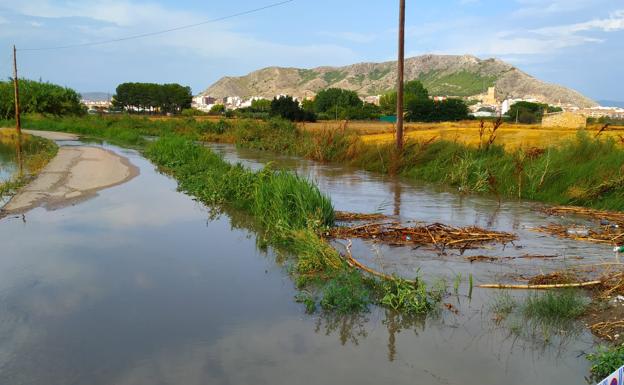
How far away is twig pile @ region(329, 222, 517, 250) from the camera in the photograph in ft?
28.5

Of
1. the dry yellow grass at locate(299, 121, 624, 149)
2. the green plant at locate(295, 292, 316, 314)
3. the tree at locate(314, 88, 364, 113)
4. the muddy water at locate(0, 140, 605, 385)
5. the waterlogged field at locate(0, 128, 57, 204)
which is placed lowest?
the muddy water at locate(0, 140, 605, 385)

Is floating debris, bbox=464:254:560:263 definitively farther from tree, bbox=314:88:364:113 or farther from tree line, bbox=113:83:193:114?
tree line, bbox=113:83:193:114

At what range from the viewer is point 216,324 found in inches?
228

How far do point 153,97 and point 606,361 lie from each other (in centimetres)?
11742

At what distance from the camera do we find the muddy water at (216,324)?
4.75 m

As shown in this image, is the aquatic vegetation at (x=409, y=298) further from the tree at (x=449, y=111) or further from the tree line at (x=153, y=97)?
the tree line at (x=153, y=97)

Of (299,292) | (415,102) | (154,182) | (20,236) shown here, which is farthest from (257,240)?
(415,102)

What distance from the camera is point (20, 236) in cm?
952

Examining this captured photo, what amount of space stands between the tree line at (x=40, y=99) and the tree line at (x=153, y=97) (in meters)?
49.1

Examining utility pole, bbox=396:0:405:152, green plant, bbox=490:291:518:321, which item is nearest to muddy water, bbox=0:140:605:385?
green plant, bbox=490:291:518:321

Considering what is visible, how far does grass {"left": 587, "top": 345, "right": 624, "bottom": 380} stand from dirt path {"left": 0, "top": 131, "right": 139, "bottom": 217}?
11052mm

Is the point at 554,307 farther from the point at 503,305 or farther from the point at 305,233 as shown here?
the point at 305,233

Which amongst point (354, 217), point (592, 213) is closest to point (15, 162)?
point (354, 217)

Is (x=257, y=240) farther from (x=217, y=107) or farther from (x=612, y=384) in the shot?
(x=217, y=107)
